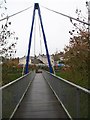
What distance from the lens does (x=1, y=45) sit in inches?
546

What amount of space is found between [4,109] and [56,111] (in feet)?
11.7

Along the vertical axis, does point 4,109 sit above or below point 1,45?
below

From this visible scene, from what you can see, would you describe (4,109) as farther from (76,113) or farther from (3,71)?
(3,71)

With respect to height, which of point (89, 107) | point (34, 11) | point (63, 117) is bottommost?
point (63, 117)

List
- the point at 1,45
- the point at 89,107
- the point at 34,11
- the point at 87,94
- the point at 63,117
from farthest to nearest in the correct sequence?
the point at 34,11 → the point at 1,45 → the point at 63,117 → the point at 89,107 → the point at 87,94

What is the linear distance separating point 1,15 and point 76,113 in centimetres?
833

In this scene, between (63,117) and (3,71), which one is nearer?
(63,117)

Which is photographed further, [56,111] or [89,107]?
[56,111]

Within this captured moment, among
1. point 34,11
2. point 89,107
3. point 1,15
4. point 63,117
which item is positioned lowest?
point 63,117

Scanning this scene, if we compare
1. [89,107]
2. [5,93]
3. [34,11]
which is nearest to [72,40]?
[5,93]

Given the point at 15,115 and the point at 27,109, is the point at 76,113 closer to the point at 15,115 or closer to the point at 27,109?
the point at 15,115

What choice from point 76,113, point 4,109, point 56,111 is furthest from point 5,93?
point 56,111

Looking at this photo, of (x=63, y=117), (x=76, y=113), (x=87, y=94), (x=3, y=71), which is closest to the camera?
(x=87, y=94)

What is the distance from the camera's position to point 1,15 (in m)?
14.9
